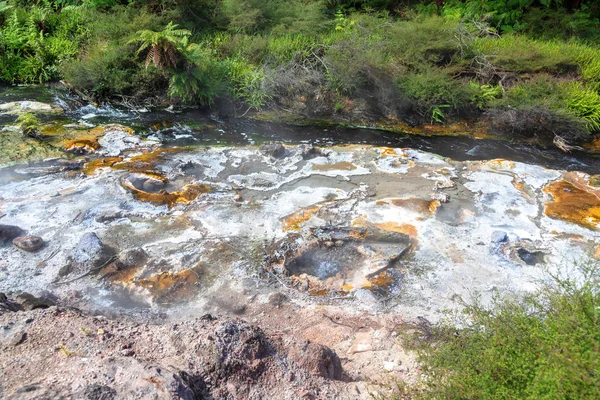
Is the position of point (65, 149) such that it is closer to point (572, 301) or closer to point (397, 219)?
point (397, 219)

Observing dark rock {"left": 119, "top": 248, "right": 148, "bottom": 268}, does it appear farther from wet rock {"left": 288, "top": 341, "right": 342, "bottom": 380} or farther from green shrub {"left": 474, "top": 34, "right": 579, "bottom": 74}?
green shrub {"left": 474, "top": 34, "right": 579, "bottom": 74}

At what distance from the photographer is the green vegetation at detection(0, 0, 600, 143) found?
373 inches

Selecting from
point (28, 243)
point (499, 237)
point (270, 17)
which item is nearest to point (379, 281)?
point (499, 237)

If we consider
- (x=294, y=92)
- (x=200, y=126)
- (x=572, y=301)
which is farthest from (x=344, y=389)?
(x=294, y=92)

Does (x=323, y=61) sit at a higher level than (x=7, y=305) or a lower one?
higher

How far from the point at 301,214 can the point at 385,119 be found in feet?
16.8

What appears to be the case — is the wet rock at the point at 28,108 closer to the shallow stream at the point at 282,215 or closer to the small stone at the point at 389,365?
the shallow stream at the point at 282,215

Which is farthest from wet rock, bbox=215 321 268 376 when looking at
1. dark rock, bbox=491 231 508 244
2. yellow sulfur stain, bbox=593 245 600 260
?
yellow sulfur stain, bbox=593 245 600 260

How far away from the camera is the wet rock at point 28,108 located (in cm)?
927

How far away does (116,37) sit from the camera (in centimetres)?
1103

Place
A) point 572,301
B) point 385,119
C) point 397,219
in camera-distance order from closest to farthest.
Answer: point 572,301, point 397,219, point 385,119

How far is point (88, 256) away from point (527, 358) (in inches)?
177

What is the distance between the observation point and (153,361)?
312 centimetres

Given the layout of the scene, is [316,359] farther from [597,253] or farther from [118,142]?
[118,142]
